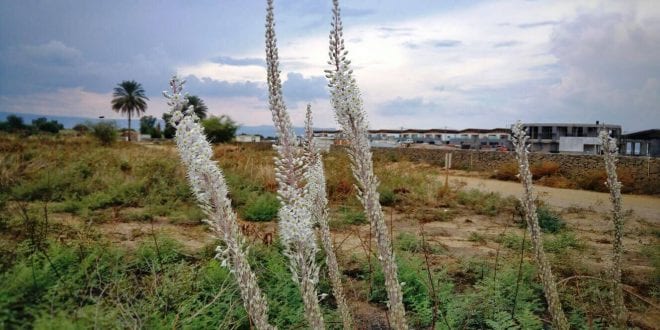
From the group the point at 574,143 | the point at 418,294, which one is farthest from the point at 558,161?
the point at 574,143

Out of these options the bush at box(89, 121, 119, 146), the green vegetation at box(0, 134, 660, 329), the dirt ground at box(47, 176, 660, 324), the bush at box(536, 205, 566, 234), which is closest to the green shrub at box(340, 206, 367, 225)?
the green vegetation at box(0, 134, 660, 329)

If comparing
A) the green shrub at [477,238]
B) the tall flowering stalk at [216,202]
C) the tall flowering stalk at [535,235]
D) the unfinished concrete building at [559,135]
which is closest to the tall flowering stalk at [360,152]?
the tall flowering stalk at [216,202]

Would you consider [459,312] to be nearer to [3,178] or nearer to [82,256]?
[82,256]

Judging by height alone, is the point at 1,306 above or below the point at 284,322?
above

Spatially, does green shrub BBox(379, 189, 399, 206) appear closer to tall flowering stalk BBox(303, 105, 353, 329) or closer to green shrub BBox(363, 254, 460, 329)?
green shrub BBox(363, 254, 460, 329)

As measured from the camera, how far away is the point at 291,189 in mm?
2518

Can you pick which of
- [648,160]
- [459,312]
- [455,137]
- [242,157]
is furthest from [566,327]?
[455,137]

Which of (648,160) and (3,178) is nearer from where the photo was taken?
(3,178)

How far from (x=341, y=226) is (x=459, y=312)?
6.94 metres

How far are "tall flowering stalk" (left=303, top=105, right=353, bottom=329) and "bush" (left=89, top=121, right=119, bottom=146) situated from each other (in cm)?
4610

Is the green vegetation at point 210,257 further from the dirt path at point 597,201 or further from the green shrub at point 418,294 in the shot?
the dirt path at point 597,201

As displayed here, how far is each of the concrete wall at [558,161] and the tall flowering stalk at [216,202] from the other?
23678 millimetres

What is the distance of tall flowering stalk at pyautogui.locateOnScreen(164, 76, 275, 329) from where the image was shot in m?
2.56

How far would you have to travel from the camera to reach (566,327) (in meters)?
3.82
